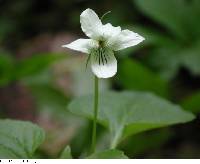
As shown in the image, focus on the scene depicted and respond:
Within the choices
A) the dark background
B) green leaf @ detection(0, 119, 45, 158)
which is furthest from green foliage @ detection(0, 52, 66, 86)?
green leaf @ detection(0, 119, 45, 158)

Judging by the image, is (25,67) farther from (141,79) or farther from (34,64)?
(141,79)

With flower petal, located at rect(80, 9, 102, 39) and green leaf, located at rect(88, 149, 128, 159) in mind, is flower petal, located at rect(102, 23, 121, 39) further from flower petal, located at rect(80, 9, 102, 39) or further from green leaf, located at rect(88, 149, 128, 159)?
green leaf, located at rect(88, 149, 128, 159)

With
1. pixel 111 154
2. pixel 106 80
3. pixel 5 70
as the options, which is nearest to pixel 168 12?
pixel 106 80

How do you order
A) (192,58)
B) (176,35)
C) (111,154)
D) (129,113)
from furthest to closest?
(176,35)
(192,58)
(129,113)
(111,154)

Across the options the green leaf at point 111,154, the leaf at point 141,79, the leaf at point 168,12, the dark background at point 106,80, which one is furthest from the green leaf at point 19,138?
the leaf at point 168,12

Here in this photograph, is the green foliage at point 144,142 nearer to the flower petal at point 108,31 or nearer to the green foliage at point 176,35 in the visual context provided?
the green foliage at point 176,35
